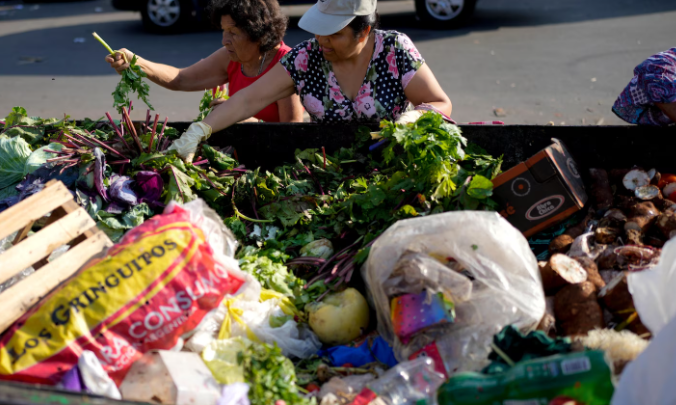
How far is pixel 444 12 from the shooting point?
9.21 m

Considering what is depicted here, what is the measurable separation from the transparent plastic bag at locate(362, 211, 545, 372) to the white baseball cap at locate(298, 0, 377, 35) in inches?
51.9

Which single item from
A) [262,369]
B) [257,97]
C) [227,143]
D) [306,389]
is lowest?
[306,389]

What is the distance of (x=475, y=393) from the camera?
5.66ft

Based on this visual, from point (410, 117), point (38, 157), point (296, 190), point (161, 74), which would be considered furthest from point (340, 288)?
point (161, 74)

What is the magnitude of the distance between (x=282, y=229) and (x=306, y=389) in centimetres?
102

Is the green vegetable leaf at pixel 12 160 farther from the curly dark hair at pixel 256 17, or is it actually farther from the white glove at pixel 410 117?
the white glove at pixel 410 117

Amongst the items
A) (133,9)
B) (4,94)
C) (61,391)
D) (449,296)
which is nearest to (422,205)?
(449,296)

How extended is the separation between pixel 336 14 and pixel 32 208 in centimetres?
184

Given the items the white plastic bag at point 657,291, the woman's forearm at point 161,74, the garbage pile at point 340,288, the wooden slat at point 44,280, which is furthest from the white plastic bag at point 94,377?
the woman's forearm at point 161,74

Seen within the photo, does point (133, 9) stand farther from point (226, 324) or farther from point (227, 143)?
point (226, 324)

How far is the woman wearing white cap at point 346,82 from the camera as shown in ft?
10.6

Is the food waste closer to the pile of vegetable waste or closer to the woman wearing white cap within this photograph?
the pile of vegetable waste

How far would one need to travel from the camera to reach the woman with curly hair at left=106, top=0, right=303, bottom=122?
3691 millimetres

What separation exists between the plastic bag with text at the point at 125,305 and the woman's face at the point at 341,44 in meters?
1.48
